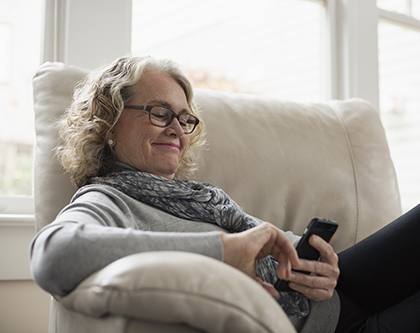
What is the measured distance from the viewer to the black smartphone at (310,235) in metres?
0.84

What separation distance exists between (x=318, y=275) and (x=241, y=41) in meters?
1.52

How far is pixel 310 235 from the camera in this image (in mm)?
855

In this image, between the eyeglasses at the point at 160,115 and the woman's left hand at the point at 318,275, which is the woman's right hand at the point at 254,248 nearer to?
the woman's left hand at the point at 318,275

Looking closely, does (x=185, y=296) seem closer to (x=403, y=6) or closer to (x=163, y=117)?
(x=163, y=117)

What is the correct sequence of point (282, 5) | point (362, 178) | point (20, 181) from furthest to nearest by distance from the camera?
point (282, 5), point (20, 181), point (362, 178)

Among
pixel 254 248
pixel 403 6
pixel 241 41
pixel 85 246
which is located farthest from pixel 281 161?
Result: pixel 403 6

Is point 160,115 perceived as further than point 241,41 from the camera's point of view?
No

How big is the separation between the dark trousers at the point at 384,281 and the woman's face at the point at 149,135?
545 mm

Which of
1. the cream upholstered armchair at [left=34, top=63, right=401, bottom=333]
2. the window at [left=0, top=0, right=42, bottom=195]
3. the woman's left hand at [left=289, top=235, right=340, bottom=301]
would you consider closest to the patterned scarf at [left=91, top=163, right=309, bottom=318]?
the woman's left hand at [left=289, top=235, right=340, bottom=301]

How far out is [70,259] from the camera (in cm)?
56

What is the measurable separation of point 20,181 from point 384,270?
4.35ft

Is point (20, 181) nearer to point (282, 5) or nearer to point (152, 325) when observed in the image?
point (152, 325)

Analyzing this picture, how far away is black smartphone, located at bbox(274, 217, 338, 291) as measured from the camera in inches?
33.2

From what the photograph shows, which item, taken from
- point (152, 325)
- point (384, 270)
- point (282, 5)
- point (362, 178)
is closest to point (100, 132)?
point (152, 325)
